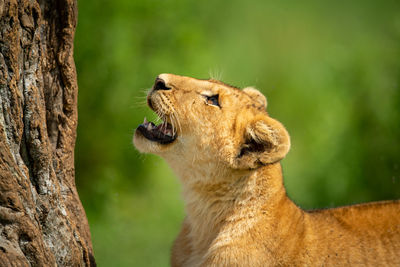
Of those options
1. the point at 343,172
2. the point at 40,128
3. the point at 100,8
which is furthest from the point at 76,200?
the point at 343,172

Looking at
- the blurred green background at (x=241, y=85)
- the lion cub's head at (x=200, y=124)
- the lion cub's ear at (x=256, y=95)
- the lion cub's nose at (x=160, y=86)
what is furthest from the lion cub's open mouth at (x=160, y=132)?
the blurred green background at (x=241, y=85)

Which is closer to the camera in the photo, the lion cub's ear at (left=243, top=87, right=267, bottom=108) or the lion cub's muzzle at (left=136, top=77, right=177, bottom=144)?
the lion cub's muzzle at (left=136, top=77, right=177, bottom=144)

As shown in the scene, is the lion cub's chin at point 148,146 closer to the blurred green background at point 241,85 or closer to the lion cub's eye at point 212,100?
the lion cub's eye at point 212,100

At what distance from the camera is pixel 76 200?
157 inches

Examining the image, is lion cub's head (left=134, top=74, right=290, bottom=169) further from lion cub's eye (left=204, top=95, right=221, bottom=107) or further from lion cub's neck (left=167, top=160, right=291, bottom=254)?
lion cub's neck (left=167, top=160, right=291, bottom=254)

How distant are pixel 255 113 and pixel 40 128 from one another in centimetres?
163

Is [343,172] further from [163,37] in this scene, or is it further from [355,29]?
[163,37]

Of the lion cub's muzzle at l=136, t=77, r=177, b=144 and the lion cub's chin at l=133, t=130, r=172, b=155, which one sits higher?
the lion cub's muzzle at l=136, t=77, r=177, b=144

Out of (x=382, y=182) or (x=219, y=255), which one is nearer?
(x=219, y=255)

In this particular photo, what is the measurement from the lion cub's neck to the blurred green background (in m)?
2.54

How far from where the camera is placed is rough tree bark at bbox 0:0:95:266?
323 centimetres

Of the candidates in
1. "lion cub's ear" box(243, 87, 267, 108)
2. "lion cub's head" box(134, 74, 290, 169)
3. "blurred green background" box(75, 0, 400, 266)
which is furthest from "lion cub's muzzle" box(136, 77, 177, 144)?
"blurred green background" box(75, 0, 400, 266)

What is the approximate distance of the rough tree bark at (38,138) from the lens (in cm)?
323

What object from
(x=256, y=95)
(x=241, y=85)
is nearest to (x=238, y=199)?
(x=256, y=95)
